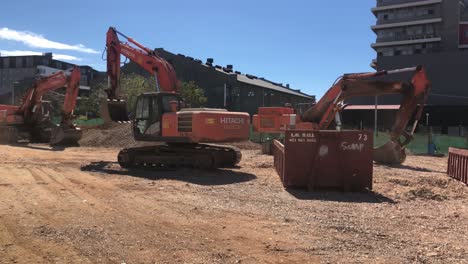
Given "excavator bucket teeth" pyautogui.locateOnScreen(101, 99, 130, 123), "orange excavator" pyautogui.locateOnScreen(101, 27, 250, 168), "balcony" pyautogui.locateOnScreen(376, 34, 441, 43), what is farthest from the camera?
"balcony" pyautogui.locateOnScreen(376, 34, 441, 43)

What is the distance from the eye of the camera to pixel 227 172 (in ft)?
52.8

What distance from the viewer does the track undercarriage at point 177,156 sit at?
1628cm

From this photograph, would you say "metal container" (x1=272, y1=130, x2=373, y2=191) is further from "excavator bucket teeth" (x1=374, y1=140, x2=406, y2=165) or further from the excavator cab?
"excavator bucket teeth" (x1=374, y1=140, x2=406, y2=165)

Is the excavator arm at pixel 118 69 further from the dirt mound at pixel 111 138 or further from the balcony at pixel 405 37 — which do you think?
the balcony at pixel 405 37

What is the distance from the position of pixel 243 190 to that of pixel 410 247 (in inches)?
226

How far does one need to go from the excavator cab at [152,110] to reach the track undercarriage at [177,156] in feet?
2.02

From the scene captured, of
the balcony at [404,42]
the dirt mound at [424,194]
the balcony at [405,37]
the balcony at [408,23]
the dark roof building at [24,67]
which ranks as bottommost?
the dirt mound at [424,194]

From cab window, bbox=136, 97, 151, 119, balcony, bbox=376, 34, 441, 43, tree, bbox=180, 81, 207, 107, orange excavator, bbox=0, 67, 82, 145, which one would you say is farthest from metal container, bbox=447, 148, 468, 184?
balcony, bbox=376, 34, 441, 43

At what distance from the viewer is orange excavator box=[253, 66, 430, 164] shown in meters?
19.1

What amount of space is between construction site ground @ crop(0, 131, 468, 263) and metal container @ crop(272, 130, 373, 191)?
0.39m

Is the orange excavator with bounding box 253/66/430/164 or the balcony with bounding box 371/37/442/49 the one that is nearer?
the orange excavator with bounding box 253/66/430/164

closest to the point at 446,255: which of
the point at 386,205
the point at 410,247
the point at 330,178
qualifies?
the point at 410,247

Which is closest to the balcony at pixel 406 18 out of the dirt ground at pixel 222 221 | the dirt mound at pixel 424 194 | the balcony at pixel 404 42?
the balcony at pixel 404 42

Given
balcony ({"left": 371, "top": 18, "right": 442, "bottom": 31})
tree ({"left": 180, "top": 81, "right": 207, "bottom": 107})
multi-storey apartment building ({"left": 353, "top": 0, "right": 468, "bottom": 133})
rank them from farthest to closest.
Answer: balcony ({"left": 371, "top": 18, "right": 442, "bottom": 31}) → multi-storey apartment building ({"left": 353, "top": 0, "right": 468, "bottom": 133}) → tree ({"left": 180, "top": 81, "right": 207, "bottom": 107})
